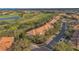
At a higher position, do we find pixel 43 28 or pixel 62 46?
pixel 43 28

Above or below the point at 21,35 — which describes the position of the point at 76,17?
above

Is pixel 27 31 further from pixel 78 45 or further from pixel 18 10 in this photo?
pixel 78 45

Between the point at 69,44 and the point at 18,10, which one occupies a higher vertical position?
the point at 18,10

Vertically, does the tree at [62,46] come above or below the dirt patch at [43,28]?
below

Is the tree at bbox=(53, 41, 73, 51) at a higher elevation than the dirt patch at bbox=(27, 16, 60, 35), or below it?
below
